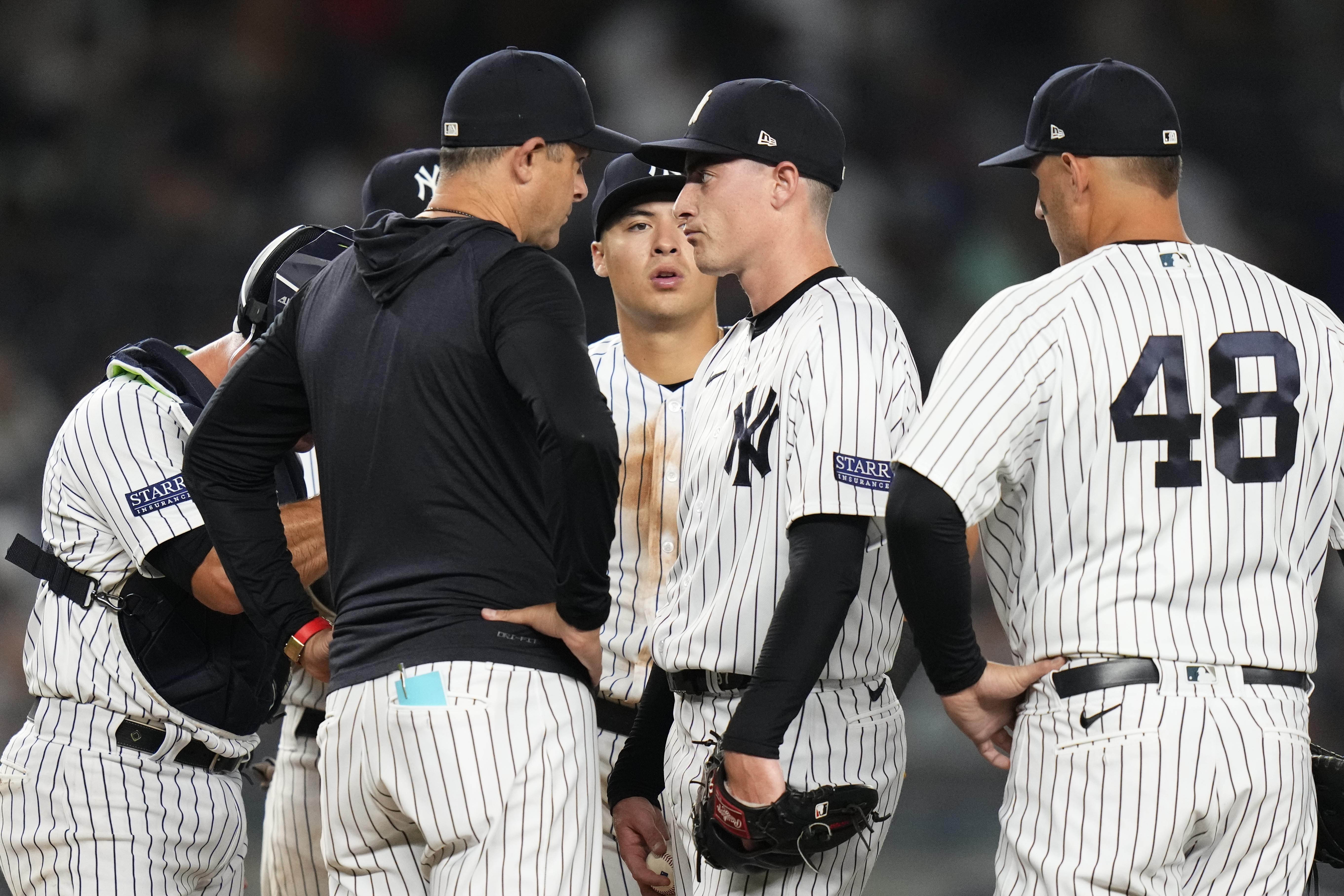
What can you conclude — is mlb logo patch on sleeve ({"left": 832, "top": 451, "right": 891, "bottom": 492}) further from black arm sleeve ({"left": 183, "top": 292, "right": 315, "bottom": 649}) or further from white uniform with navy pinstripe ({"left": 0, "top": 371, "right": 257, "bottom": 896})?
white uniform with navy pinstripe ({"left": 0, "top": 371, "right": 257, "bottom": 896})

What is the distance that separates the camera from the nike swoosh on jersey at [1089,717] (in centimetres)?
198

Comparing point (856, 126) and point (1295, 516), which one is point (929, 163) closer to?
point (856, 126)

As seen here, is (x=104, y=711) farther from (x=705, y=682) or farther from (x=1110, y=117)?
(x=1110, y=117)

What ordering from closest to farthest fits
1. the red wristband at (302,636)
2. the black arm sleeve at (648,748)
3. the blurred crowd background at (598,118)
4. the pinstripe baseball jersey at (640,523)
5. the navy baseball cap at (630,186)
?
the red wristband at (302,636) < the black arm sleeve at (648,748) < the pinstripe baseball jersey at (640,523) < the navy baseball cap at (630,186) < the blurred crowd background at (598,118)

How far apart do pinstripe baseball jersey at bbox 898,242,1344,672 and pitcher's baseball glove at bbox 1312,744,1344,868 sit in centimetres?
25

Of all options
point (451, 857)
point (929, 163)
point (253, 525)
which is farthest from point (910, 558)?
point (929, 163)

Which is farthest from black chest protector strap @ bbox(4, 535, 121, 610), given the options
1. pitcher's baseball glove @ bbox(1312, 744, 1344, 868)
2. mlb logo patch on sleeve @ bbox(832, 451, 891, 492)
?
pitcher's baseball glove @ bbox(1312, 744, 1344, 868)

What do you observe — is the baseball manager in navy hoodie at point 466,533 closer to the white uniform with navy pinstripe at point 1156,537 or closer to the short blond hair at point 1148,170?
the white uniform with navy pinstripe at point 1156,537

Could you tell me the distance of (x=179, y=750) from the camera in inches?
109

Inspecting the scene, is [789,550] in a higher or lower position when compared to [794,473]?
lower

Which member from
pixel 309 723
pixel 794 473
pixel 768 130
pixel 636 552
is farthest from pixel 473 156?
pixel 309 723

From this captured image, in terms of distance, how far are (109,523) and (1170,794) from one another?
6.43 ft

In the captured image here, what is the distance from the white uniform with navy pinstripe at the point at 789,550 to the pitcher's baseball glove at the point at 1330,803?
65cm

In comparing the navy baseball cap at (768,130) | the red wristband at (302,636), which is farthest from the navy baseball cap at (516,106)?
the red wristband at (302,636)
